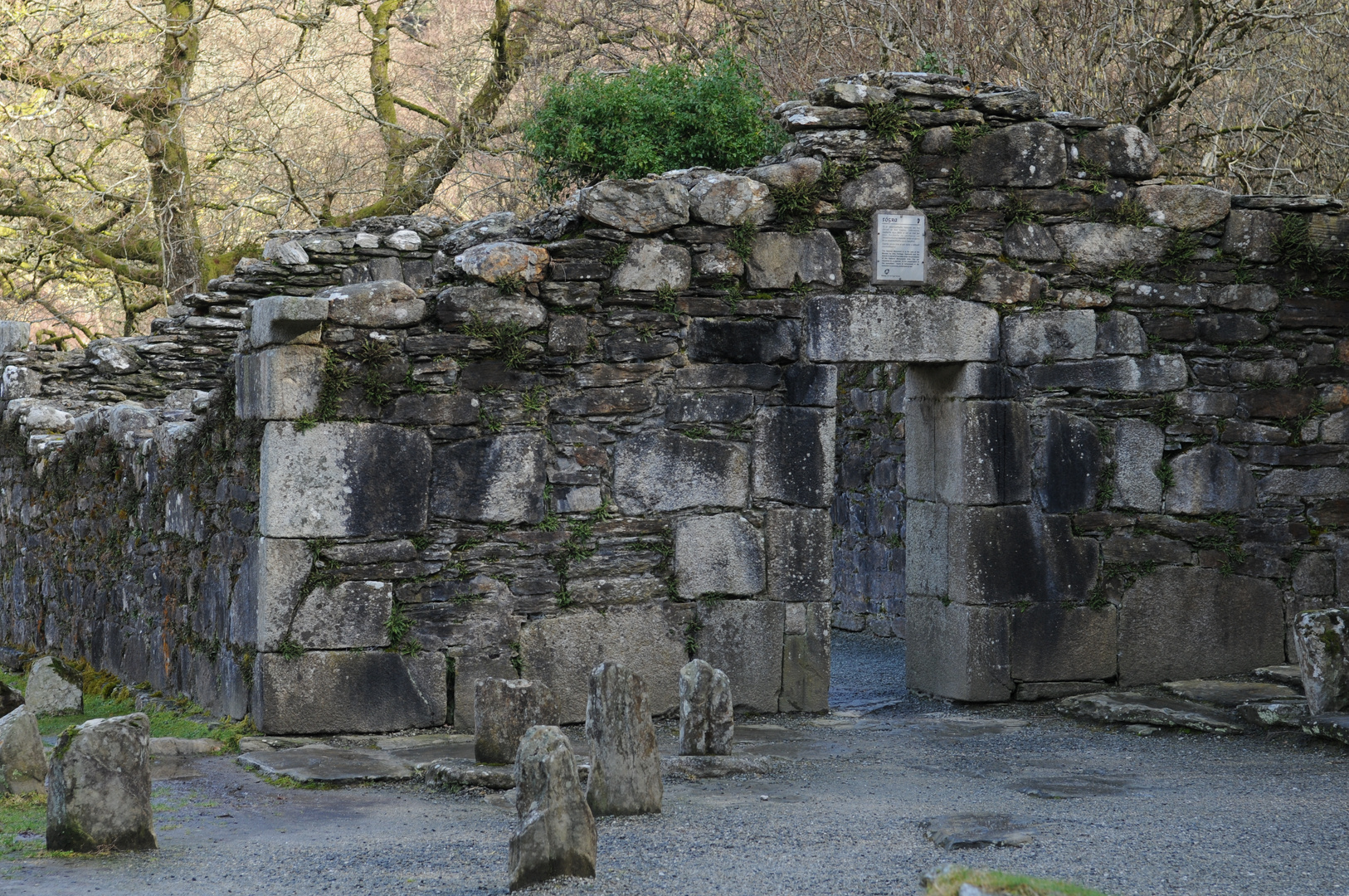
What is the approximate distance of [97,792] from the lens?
4508mm

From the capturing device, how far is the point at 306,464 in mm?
6668

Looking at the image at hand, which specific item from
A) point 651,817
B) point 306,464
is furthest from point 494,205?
point 651,817

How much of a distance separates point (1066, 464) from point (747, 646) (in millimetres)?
2085

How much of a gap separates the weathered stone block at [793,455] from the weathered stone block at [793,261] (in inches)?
27.5

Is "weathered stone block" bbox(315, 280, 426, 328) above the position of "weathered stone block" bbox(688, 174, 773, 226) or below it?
below

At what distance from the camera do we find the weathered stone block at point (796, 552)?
745 centimetres

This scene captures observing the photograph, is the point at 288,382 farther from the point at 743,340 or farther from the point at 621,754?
the point at 621,754

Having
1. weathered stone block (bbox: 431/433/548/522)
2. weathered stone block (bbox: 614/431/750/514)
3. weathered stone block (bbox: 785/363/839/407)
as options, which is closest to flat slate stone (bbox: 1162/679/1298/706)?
weathered stone block (bbox: 785/363/839/407)

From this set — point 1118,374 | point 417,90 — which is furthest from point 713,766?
point 417,90

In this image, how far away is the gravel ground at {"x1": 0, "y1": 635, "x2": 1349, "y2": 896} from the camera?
417 centimetres

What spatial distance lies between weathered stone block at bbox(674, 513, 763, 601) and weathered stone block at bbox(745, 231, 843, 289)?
128 cm

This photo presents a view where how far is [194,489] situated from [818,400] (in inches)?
137

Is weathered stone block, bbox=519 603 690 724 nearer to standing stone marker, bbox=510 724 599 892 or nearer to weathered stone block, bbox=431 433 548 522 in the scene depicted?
weathered stone block, bbox=431 433 548 522

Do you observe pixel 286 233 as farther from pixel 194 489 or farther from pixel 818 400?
pixel 818 400
